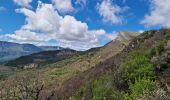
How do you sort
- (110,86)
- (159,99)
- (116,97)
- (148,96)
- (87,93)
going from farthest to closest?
1. (87,93)
2. (110,86)
3. (116,97)
4. (148,96)
5. (159,99)

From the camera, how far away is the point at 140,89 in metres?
95.1

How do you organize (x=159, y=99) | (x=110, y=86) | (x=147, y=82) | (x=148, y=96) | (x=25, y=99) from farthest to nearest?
(x=110, y=86), (x=147, y=82), (x=25, y=99), (x=148, y=96), (x=159, y=99)

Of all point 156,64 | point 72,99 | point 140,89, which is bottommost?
point 72,99

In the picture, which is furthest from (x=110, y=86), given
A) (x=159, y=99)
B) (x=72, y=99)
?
(x=159, y=99)

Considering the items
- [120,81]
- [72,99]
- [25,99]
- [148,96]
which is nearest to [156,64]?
[120,81]

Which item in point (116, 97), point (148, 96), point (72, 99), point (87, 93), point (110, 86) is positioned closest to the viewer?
point (148, 96)

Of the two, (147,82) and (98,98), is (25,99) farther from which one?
(98,98)

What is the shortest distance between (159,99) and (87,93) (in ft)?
429

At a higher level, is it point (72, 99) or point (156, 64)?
point (156, 64)

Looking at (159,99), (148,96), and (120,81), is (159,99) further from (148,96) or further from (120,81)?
(120,81)

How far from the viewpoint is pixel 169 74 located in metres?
102

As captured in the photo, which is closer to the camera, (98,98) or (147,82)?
(147,82)

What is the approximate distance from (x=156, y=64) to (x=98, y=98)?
26349mm

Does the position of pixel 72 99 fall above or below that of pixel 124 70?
below
